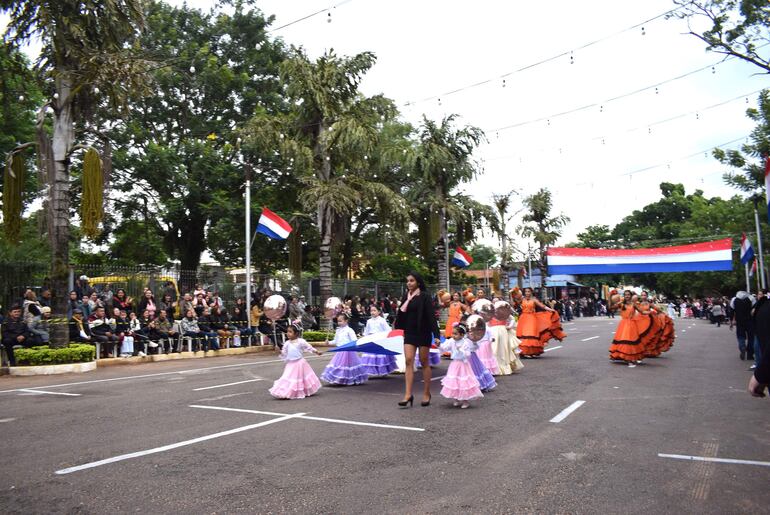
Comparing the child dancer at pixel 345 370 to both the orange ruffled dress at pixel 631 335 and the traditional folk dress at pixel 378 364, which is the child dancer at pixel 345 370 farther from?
the orange ruffled dress at pixel 631 335

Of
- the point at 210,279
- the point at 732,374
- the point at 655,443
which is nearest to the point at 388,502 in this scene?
the point at 655,443

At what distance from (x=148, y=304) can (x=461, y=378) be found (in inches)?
491

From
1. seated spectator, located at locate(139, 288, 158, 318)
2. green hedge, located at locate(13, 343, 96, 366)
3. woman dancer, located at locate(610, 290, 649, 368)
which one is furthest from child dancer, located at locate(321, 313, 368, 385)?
seated spectator, located at locate(139, 288, 158, 318)

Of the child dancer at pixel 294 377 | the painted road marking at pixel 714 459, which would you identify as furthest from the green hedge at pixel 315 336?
the painted road marking at pixel 714 459

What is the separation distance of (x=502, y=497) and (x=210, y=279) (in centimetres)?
1810

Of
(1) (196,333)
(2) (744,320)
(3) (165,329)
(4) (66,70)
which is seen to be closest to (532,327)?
(2) (744,320)

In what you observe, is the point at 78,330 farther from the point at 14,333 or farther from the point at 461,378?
the point at 461,378

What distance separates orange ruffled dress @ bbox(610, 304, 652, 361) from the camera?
44.7 feet

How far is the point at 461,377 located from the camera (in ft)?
→ 27.8

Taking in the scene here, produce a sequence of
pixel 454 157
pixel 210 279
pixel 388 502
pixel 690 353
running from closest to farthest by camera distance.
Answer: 1. pixel 388 502
2. pixel 690 353
3. pixel 210 279
4. pixel 454 157

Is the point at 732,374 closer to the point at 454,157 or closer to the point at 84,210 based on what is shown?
the point at 84,210

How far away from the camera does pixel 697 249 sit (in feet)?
114

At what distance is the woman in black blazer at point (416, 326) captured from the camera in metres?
8.39

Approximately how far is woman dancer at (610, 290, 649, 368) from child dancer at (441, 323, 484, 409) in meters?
6.45
